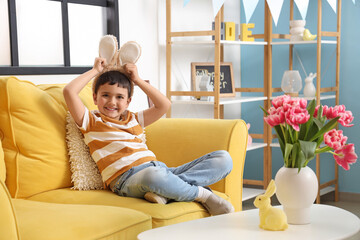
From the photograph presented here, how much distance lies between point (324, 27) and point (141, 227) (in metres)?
2.81

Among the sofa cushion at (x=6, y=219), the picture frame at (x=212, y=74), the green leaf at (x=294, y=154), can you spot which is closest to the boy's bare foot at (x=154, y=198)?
the green leaf at (x=294, y=154)

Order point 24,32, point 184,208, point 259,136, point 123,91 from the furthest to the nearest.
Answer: point 259,136, point 24,32, point 123,91, point 184,208

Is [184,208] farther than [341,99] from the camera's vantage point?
No

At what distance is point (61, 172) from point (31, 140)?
18cm

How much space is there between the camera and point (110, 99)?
2359 millimetres

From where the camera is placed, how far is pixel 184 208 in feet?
6.63

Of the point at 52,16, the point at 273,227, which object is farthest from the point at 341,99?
the point at 273,227

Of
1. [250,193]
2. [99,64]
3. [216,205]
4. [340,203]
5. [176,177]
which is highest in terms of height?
[99,64]

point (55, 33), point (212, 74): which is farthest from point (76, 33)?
point (212, 74)

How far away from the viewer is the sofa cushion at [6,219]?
4.71 feet

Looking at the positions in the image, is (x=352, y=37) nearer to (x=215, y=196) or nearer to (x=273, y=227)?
(x=215, y=196)

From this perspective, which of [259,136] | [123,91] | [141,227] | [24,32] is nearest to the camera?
[141,227]

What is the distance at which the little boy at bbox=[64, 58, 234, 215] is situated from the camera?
2.09 metres

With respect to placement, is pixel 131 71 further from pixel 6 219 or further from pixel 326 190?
pixel 326 190
